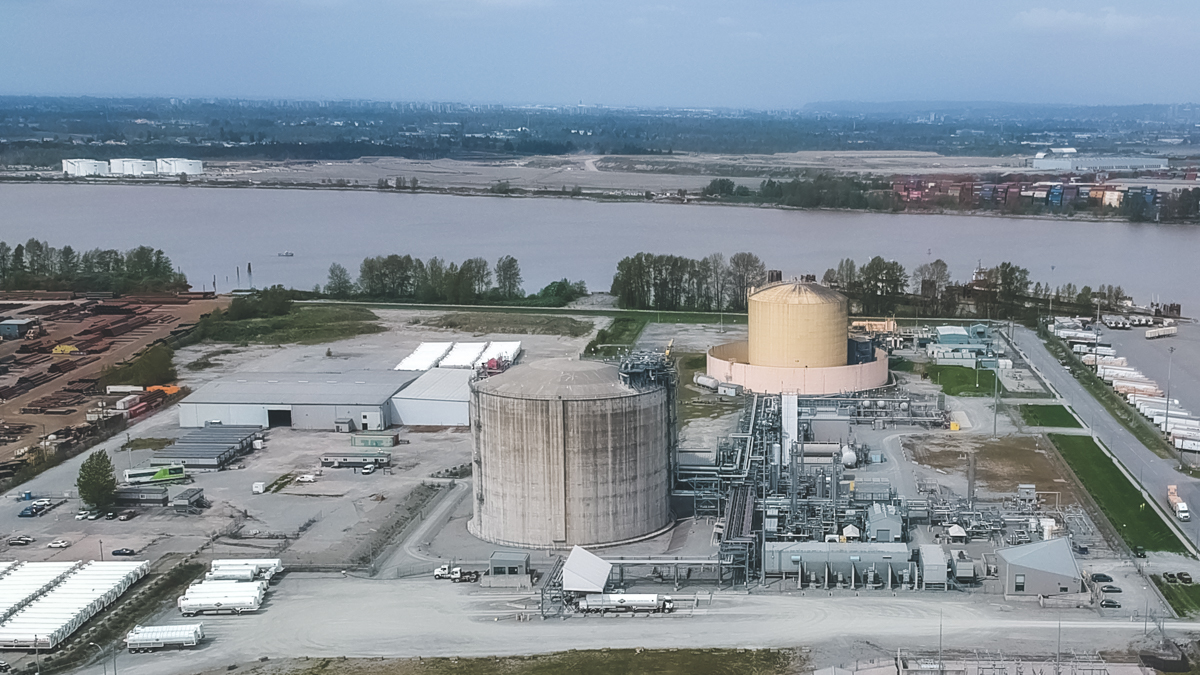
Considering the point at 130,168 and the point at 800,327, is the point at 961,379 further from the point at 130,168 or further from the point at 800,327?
the point at 130,168

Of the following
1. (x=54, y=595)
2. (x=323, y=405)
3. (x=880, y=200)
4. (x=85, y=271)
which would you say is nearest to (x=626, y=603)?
(x=54, y=595)

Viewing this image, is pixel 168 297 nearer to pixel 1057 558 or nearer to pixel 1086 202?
pixel 1057 558

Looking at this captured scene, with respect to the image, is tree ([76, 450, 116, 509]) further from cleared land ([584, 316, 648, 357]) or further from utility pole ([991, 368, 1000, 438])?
utility pole ([991, 368, 1000, 438])

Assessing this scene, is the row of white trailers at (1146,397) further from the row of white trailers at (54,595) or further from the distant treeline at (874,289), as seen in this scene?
the row of white trailers at (54,595)

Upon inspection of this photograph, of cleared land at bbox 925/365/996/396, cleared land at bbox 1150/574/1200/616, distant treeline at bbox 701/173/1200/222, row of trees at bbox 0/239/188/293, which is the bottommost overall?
cleared land at bbox 925/365/996/396

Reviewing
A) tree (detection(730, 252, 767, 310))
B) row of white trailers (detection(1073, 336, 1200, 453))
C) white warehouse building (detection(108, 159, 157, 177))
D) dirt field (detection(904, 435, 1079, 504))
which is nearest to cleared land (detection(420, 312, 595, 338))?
tree (detection(730, 252, 767, 310))

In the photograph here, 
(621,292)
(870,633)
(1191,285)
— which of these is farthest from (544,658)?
(1191,285)
